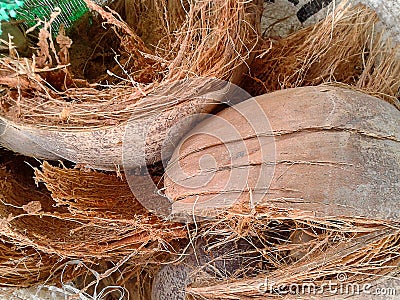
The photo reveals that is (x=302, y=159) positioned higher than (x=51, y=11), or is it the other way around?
(x=51, y=11)

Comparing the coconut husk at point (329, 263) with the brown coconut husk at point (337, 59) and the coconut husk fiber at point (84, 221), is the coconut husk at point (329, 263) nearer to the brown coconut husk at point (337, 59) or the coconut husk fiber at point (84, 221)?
the coconut husk fiber at point (84, 221)

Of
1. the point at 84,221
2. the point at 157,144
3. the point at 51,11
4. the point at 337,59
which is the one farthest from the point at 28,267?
the point at 337,59

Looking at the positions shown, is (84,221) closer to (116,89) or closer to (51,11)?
(116,89)

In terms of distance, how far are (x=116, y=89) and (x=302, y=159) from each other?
0.88 ft

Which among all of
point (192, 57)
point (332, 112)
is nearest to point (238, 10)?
point (192, 57)

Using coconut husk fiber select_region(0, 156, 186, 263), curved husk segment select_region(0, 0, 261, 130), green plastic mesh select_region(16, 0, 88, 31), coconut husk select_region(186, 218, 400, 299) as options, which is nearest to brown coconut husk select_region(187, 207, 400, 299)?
coconut husk select_region(186, 218, 400, 299)

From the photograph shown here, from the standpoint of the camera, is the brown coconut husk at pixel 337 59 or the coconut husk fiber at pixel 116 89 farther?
the brown coconut husk at pixel 337 59

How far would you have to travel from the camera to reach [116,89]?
69cm

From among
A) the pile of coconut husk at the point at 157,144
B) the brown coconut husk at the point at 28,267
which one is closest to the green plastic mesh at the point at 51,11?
the pile of coconut husk at the point at 157,144

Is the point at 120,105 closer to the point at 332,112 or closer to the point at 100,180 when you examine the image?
the point at 100,180

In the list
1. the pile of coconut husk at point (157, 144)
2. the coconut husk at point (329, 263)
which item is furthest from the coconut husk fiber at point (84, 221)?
the coconut husk at point (329, 263)

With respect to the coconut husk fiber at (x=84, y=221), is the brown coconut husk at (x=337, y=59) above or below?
above

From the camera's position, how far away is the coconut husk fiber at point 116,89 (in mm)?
674

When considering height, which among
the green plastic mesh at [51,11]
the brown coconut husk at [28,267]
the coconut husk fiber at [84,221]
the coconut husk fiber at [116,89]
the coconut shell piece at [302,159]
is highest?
the green plastic mesh at [51,11]
